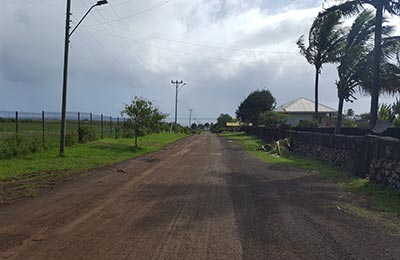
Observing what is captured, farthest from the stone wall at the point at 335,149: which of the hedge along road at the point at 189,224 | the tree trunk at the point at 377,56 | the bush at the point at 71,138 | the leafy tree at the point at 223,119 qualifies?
the leafy tree at the point at 223,119

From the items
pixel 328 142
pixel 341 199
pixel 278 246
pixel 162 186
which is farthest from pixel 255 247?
pixel 328 142

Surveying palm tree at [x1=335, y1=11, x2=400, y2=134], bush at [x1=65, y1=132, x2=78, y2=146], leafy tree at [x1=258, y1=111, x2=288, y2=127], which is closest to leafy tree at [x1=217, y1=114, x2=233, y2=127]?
leafy tree at [x1=258, y1=111, x2=288, y2=127]

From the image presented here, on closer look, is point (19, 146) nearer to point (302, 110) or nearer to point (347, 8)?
point (347, 8)

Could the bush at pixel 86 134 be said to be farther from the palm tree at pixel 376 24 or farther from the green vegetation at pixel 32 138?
the palm tree at pixel 376 24

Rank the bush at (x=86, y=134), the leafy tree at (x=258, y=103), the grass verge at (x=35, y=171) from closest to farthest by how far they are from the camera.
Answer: the grass verge at (x=35, y=171) → the bush at (x=86, y=134) → the leafy tree at (x=258, y=103)

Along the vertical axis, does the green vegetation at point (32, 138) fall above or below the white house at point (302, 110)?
below

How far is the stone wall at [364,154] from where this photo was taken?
12.1 m

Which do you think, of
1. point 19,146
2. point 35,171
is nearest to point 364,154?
point 35,171

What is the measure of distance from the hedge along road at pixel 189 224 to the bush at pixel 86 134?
62.9 ft

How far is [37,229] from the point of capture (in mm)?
7000

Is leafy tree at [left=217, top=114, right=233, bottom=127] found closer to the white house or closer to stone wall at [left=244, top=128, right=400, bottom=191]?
the white house

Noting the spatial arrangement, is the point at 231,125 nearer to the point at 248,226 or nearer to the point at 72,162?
the point at 72,162

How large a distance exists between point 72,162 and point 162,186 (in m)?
7.94

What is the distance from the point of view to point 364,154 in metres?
14.8
